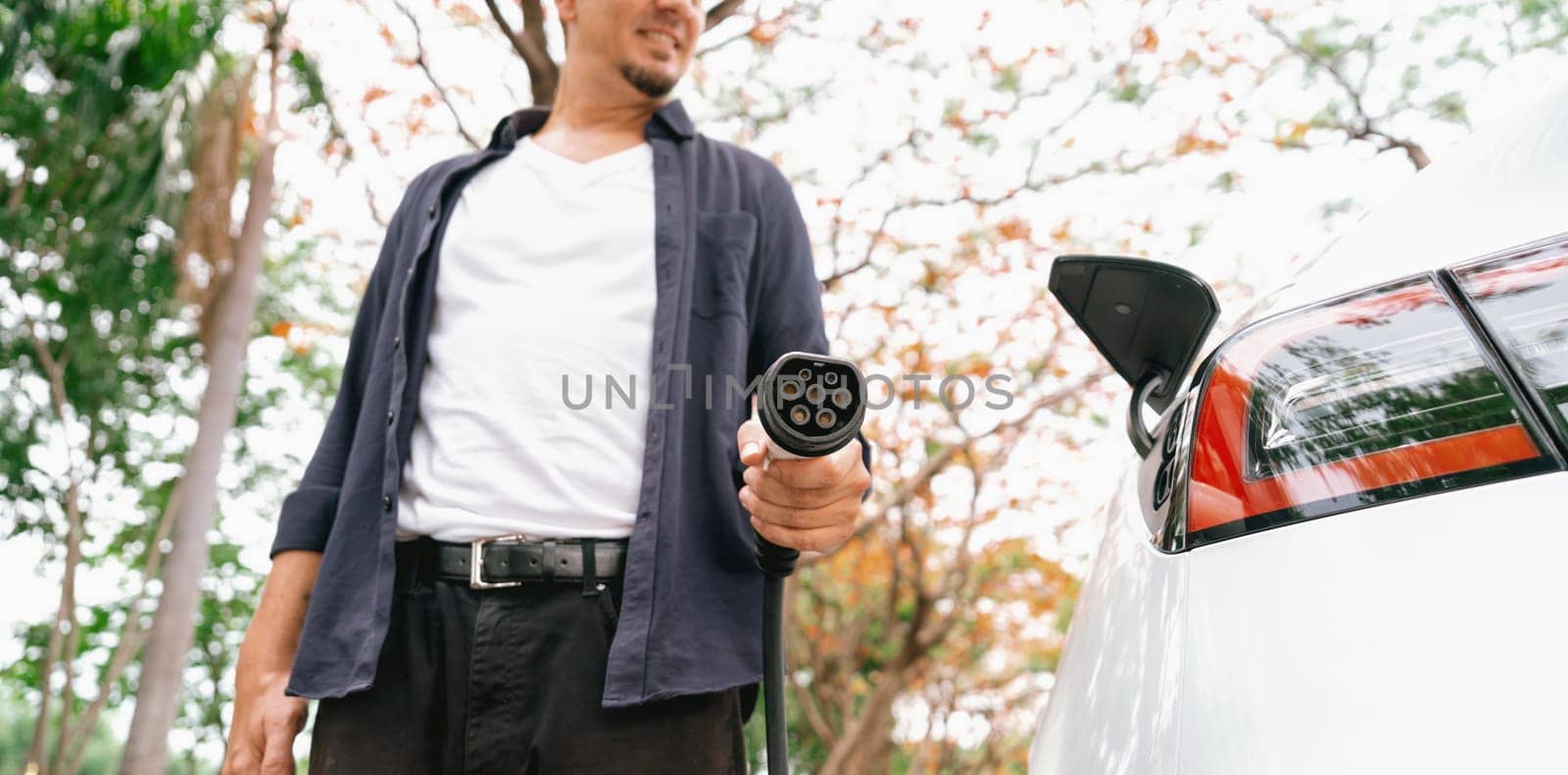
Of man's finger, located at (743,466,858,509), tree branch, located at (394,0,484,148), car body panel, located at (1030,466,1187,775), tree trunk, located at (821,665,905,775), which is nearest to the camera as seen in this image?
car body panel, located at (1030,466,1187,775)

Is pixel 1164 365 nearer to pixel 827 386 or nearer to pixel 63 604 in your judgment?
pixel 827 386

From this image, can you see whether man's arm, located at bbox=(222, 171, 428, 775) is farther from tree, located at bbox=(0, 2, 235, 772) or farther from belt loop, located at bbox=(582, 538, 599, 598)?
tree, located at bbox=(0, 2, 235, 772)

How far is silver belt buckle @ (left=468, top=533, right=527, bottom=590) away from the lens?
1.56 m

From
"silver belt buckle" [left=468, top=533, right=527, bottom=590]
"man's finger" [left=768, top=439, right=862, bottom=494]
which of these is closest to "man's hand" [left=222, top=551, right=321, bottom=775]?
"silver belt buckle" [left=468, top=533, right=527, bottom=590]

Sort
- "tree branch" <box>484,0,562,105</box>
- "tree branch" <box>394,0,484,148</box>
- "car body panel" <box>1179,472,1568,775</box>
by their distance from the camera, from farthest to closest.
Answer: "tree branch" <box>394,0,484,148</box> → "tree branch" <box>484,0,562,105</box> → "car body panel" <box>1179,472,1568,775</box>

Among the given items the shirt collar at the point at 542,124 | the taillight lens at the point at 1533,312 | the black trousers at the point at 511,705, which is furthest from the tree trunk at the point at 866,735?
the taillight lens at the point at 1533,312

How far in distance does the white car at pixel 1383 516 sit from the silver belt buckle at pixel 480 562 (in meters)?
0.79

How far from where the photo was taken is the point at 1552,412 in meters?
0.83

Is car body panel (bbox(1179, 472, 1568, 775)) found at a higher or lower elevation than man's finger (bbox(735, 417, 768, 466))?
lower

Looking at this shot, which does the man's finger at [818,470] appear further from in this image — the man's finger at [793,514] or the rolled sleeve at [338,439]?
the rolled sleeve at [338,439]

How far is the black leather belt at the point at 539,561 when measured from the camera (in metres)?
1.56

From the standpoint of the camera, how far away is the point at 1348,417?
93 cm

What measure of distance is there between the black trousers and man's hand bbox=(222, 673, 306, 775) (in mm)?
87

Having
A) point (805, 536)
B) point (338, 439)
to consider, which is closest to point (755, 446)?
point (805, 536)
